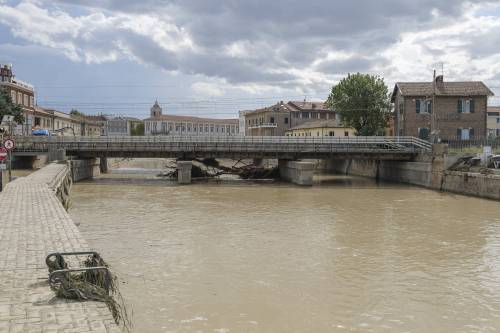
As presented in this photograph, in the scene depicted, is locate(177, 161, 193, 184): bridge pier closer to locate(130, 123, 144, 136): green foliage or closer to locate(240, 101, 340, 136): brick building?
locate(240, 101, 340, 136): brick building

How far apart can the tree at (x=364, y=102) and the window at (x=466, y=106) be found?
1221 cm

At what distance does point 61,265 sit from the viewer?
9148 millimetres

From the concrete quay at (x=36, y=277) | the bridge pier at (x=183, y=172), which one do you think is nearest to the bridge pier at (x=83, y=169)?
the bridge pier at (x=183, y=172)

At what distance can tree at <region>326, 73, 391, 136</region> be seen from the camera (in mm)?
69562

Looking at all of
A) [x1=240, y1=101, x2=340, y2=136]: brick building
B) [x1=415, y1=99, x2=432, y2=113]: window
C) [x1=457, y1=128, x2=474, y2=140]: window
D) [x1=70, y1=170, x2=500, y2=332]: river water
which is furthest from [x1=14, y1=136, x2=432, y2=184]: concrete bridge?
[x1=240, y1=101, x2=340, y2=136]: brick building

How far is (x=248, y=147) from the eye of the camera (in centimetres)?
5009

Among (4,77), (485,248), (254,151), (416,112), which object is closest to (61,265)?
(485,248)

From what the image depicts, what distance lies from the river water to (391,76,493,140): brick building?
28766 mm

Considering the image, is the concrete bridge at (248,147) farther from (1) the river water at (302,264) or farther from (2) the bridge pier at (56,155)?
(1) the river water at (302,264)

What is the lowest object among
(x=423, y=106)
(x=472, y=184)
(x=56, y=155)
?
(x=472, y=184)

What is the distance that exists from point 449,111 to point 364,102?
13.2 meters

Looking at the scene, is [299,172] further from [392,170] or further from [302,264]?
[302,264]

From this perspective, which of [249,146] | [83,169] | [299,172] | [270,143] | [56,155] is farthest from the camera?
[83,169]

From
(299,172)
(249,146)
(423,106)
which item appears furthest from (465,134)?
(249,146)
